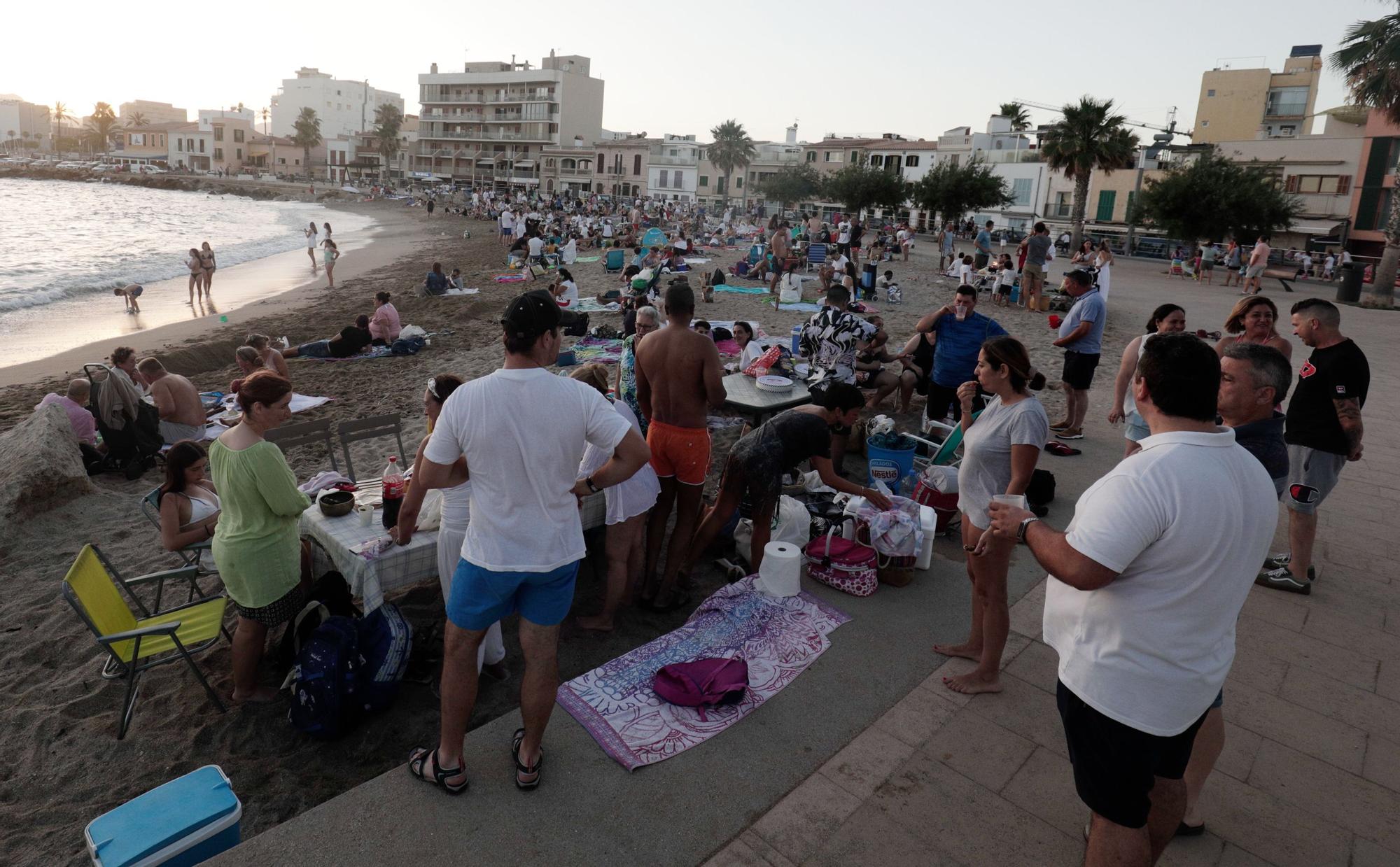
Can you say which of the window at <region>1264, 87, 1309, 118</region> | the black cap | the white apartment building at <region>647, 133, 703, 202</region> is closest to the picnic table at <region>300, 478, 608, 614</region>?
the black cap

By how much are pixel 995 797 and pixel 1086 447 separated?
5399 millimetres

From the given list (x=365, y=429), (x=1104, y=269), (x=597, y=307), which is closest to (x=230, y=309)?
(x=597, y=307)

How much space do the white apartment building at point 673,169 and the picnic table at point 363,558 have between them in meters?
68.1

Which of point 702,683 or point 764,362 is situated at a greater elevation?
point 764,362

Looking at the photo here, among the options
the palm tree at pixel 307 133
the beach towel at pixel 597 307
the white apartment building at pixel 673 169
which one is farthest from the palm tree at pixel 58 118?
the beach towel at pixel 597 307

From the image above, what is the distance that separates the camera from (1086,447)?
7414 millimetres

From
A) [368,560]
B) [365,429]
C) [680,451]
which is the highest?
[680,451]

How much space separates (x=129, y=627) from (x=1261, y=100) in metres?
70.7

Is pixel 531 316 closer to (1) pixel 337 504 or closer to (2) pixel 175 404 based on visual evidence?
(1) pixel 337 504

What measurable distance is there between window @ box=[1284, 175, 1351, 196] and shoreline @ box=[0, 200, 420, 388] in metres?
41.3

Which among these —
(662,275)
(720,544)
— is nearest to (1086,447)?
(720,544)

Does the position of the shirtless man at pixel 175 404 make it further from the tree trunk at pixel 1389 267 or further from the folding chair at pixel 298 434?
the tree trunk at pixel 1389 267

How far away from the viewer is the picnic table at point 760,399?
22.1 feet

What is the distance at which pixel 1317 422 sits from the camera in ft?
14.4
